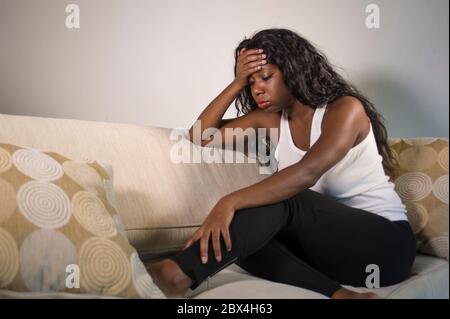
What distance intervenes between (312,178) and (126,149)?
1.72 ft

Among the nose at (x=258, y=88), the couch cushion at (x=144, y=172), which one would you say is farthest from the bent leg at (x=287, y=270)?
the nose at (x=258, y=88)

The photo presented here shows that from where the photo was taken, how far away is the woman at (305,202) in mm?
1054

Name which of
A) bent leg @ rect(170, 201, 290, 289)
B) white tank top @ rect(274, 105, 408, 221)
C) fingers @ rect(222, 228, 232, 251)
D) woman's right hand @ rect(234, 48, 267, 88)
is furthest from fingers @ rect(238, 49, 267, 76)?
fingers @ rect(222, 228, 232, 251)

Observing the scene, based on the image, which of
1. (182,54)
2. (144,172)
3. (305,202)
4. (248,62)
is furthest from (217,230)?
(182,54)

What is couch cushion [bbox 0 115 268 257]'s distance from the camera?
1.25 metres

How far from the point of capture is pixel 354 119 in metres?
1.29

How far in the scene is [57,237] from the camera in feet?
2.83

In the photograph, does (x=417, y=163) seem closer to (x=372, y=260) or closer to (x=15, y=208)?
(x=372, y=260)

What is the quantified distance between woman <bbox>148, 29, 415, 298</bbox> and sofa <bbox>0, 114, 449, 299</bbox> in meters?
0.05

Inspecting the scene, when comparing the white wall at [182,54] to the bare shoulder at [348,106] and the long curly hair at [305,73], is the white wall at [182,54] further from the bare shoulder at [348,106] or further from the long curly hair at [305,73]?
the bare shoulder at [348,106]

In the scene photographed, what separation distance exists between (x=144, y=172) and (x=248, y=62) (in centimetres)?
45

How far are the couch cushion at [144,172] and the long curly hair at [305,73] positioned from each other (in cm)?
36

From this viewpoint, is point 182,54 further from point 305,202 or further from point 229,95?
point 305,202
